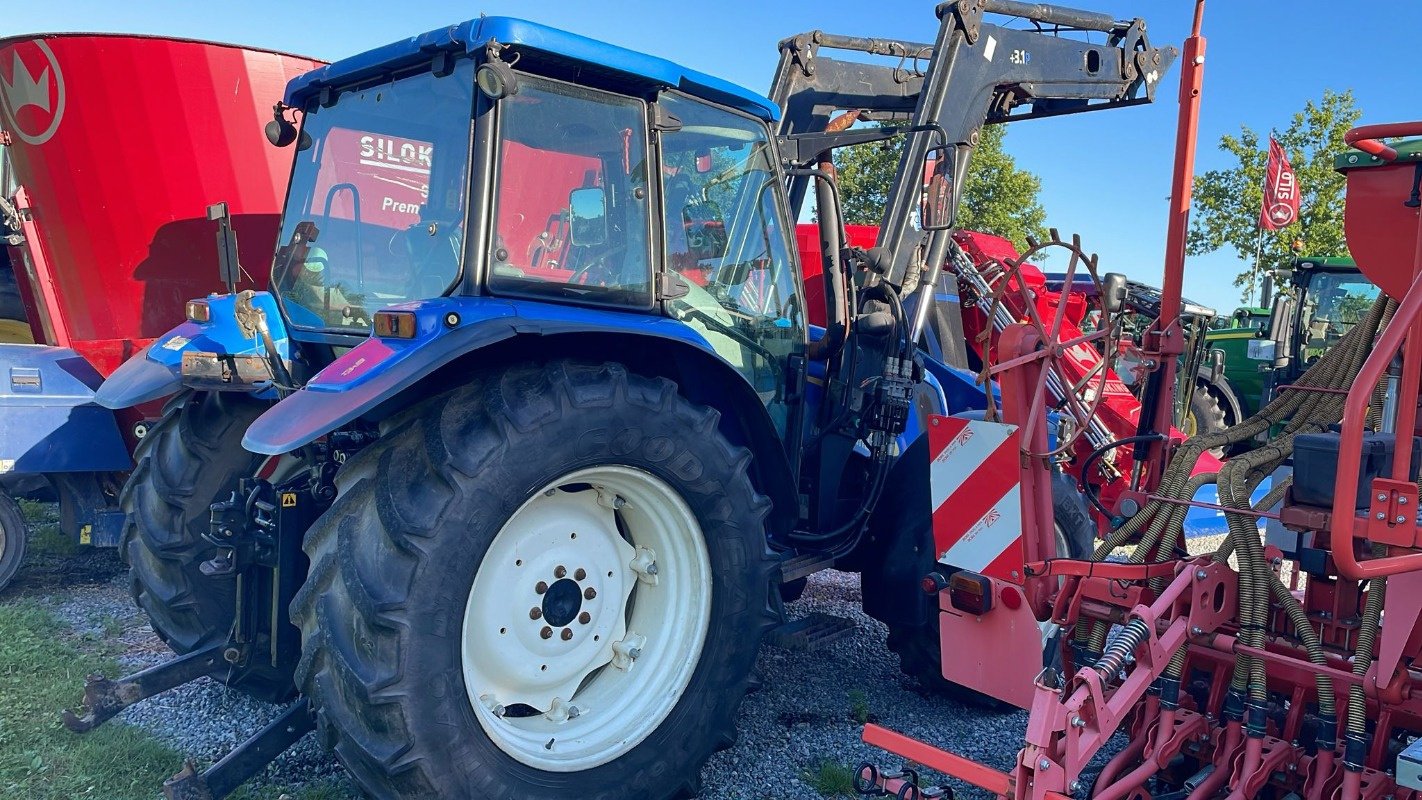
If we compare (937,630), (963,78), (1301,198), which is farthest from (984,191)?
(937,630)

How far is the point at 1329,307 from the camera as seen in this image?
8539 mm

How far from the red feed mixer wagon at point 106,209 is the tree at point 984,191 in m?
14.1

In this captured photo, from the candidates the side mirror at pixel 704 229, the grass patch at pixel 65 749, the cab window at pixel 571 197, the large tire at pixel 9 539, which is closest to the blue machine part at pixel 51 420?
the large tire at pixel 9 539

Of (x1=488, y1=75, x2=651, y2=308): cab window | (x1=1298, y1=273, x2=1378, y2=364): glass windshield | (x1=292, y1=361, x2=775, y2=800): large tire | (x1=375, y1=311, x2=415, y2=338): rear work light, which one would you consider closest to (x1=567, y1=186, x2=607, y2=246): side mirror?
(x1=488, y1=75, x2=651, y2=308): cab window

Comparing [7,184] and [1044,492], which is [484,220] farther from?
[7,184]

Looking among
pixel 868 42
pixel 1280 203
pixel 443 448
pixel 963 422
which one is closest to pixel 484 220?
pixel 443 448

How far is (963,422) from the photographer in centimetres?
312

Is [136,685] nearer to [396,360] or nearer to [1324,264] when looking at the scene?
[396,360]

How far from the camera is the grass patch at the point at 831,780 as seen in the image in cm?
311

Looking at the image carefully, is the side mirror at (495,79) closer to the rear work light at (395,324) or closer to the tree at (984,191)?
the rear work light at (395,324)

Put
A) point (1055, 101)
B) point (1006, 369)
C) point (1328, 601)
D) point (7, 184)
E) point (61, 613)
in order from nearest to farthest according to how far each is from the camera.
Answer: point (1328, 601)
point (1006, 369)
point (61, 613)
point (1055, 101)
point (7, 184)

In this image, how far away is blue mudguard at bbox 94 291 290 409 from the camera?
3391mm

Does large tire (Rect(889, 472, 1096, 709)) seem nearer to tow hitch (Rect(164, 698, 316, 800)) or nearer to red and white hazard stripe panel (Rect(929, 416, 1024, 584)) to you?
red and white hazard stripe panel (Rect(929, 416, 1024, 584))

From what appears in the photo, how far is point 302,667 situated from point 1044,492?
2156 mm
